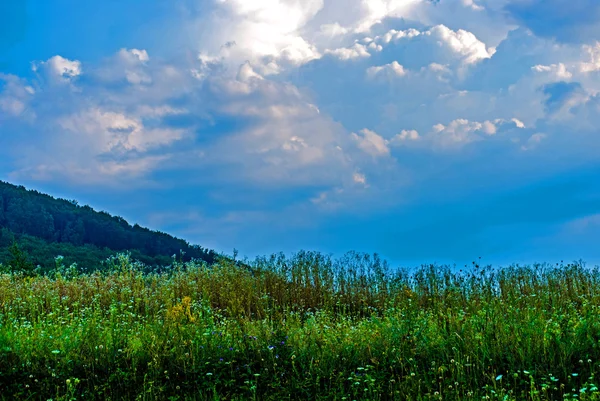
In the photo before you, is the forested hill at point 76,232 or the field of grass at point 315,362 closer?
the field of grass at point 315,362

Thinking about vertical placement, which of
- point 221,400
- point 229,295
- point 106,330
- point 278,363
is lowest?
point 221,400

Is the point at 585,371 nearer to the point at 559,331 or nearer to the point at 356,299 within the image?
the point at 559,331

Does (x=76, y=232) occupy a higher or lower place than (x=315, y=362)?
higher

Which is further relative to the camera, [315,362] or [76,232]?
[76,232]

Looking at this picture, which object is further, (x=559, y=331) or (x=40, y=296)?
(x=40, y=296)

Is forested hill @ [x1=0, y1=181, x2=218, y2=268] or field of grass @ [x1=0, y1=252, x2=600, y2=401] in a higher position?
forested hill @ [x1=0, y1=181, x2=218, y2=268]

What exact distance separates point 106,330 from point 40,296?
5528 millimetres

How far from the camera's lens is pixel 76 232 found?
44.1 m

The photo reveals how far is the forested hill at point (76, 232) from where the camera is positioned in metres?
40.4

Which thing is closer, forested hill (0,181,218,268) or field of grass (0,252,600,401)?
field of grass (0,252,600,401)

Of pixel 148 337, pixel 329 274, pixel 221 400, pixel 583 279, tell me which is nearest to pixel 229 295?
pixel 329 274

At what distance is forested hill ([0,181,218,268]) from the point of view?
4041 cm

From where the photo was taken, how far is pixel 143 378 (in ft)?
21.0

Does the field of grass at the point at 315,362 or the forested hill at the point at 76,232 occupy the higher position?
the forested hill at the point at 76,232
